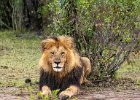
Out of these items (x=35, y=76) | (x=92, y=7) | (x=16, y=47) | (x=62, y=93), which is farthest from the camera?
(x=16, y=47)

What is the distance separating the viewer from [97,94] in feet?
23.6

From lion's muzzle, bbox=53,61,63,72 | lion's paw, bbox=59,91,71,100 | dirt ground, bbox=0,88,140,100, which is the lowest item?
dirt ground, bbox=0,88,140,100

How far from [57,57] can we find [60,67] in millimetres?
138

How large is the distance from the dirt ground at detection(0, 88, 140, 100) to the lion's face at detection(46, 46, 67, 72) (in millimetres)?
541

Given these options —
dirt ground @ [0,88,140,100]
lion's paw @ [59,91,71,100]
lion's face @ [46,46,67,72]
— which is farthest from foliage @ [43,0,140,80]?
lion's paw @ [59,91,71,100]

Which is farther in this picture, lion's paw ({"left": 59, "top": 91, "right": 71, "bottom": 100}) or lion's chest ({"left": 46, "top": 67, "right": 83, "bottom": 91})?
lion's chest ({"left": 46, "top": 67, "right": 83, "bottom": 91})

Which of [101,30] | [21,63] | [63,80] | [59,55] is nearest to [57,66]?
[59,55]

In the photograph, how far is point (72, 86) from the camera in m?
6.84

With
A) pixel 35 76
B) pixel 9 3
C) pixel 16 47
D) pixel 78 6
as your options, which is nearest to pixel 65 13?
pixel 78 6

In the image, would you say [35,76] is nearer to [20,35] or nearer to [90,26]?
[90,26]

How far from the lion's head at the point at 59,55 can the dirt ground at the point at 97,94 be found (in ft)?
1.61

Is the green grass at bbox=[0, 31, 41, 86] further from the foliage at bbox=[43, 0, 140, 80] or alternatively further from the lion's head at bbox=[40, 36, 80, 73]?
the lion's head at bbox=[40, 36, 80, 73]

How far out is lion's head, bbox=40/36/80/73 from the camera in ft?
21.6

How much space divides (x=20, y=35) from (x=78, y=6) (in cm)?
968
